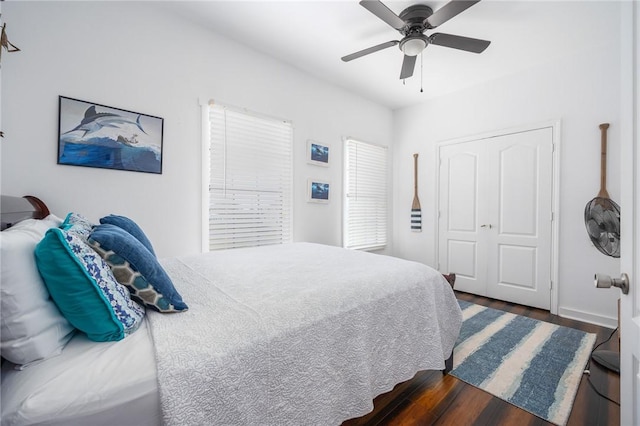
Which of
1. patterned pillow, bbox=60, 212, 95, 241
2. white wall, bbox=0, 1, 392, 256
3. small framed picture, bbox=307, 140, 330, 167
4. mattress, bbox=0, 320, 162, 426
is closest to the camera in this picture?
mattress, bbox=0, 320, 162, 426

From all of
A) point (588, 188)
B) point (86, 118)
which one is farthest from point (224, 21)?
point (588, 188)

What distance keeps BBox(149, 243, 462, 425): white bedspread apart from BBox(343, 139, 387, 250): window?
6.51ft

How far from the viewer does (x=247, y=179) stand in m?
2.82

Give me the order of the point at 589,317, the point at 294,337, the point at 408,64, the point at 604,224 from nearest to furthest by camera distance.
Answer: the point at 294,337 → the point at 604,224 → the point at 408,64 → the point at 589,317

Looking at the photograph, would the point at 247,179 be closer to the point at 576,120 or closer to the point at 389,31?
the point at 389,31

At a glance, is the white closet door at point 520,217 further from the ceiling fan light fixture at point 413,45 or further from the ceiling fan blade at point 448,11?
the ceiling fan blade at point 448,11

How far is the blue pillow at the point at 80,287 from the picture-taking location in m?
0.78

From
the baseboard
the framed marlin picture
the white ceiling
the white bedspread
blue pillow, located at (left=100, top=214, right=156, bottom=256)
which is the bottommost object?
the baseboard

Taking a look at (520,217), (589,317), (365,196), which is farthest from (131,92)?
(589,317)

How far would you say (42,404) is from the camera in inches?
24.5

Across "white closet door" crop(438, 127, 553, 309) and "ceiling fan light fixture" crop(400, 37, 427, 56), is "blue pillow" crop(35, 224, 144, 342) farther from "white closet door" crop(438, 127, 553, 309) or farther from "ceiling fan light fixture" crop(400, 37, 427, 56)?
"white closet door" crop(438, 127, 553, 309)

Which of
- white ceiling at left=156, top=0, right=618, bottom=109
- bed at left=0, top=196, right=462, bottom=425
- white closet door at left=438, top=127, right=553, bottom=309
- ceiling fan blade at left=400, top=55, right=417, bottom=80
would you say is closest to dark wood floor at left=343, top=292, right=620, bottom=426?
bed at left=0, top=196, right=462, bottom=425

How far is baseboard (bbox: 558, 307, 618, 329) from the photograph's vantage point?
104 inches

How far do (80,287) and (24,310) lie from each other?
0.39ft
